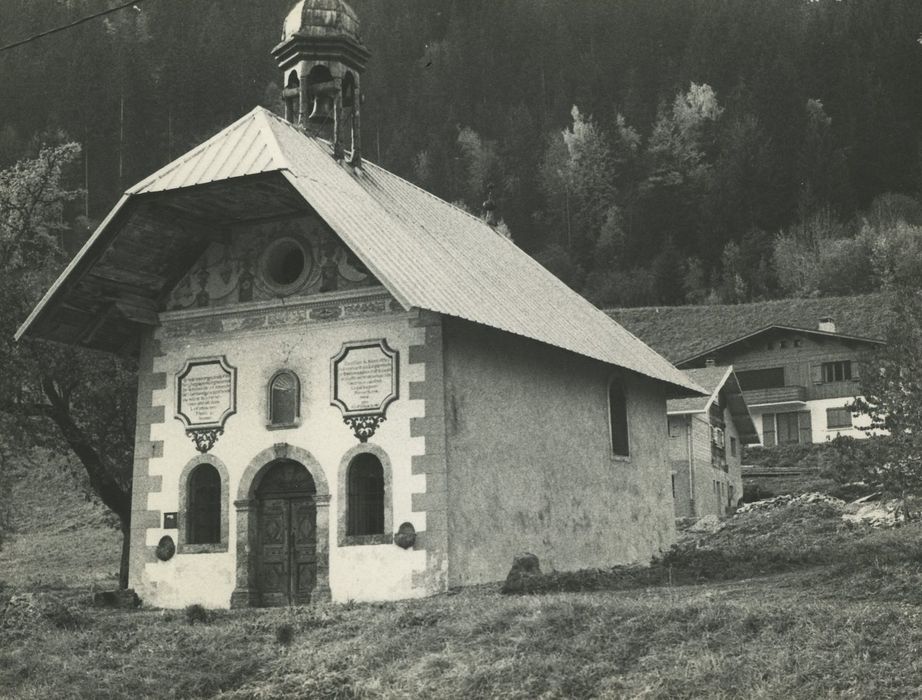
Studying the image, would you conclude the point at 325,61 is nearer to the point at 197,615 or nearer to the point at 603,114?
the point at 197,615

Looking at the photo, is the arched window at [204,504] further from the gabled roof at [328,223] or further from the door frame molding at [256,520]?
the gabled roof at [328,223]

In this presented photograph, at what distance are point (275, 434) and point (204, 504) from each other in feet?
6.12

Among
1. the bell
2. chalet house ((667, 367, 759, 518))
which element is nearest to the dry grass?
the bell

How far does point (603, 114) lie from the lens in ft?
327

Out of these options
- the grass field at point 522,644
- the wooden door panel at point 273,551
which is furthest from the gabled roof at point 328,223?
the grass field at point 522,644

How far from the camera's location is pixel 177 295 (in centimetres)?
2184

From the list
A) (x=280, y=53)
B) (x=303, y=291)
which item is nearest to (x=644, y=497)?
(x=303, y=291)

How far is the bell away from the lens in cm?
2502

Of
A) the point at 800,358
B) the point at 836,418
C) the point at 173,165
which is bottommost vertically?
the point at 836,418

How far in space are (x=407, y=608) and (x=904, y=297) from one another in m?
12.1

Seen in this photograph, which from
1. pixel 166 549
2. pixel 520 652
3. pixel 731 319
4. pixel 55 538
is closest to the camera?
pixel 520 652

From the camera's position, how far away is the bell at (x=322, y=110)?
82.1 ft

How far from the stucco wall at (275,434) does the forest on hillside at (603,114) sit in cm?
5940

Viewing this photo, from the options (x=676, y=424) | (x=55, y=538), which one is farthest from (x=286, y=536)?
(x=676, y=424)
